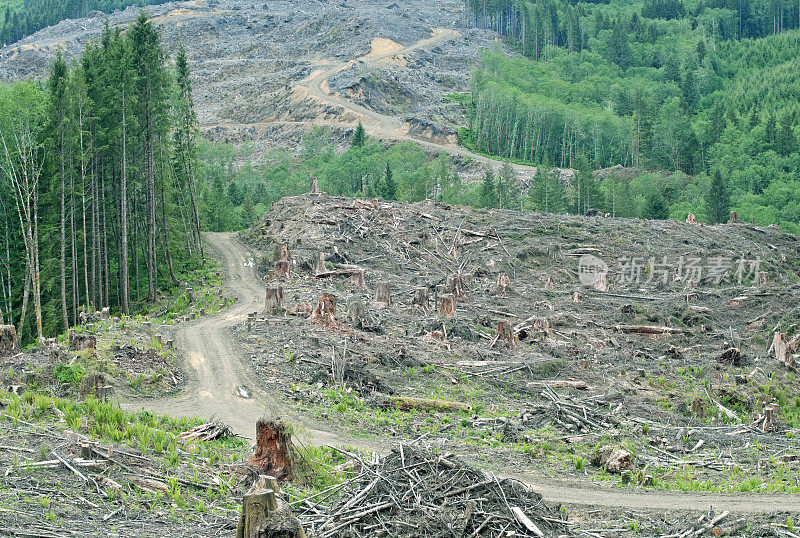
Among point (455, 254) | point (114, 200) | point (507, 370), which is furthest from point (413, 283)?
point (114, 200)

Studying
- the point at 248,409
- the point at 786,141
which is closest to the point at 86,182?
the point at 248,409

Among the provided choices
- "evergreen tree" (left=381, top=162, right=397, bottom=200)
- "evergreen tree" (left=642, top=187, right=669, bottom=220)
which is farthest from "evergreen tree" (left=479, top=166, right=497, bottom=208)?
"evergreen tree" (left=642, top=187, right=669, bottom=220)

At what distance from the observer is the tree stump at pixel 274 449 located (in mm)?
16078

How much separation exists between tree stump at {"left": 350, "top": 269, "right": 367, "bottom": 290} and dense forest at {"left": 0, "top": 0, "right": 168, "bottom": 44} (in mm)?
161143

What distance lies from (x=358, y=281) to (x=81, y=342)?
15.5 meters

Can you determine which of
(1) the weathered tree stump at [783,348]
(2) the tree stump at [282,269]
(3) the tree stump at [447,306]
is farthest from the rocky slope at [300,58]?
(1) the weathered tree stump at [783,348]

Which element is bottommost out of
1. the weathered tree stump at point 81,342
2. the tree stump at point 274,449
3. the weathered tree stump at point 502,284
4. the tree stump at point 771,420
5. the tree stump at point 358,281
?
the weathered tree stump at point 502,284

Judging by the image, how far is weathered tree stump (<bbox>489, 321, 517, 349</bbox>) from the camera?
29688 millimetres

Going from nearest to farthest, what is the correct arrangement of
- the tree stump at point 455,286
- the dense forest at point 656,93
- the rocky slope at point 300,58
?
the tree stump at point 455,286 < the dense forest at point 656,93 < the rocky slope at point 300,58

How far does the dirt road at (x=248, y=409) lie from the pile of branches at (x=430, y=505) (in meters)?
2.90

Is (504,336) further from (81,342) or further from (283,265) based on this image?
(81,342)

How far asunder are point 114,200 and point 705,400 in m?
30.9

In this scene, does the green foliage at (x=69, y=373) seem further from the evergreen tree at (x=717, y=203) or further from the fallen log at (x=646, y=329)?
the evergreen tree at (x=717, y=203)

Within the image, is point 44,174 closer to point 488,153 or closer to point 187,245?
point 187,245
